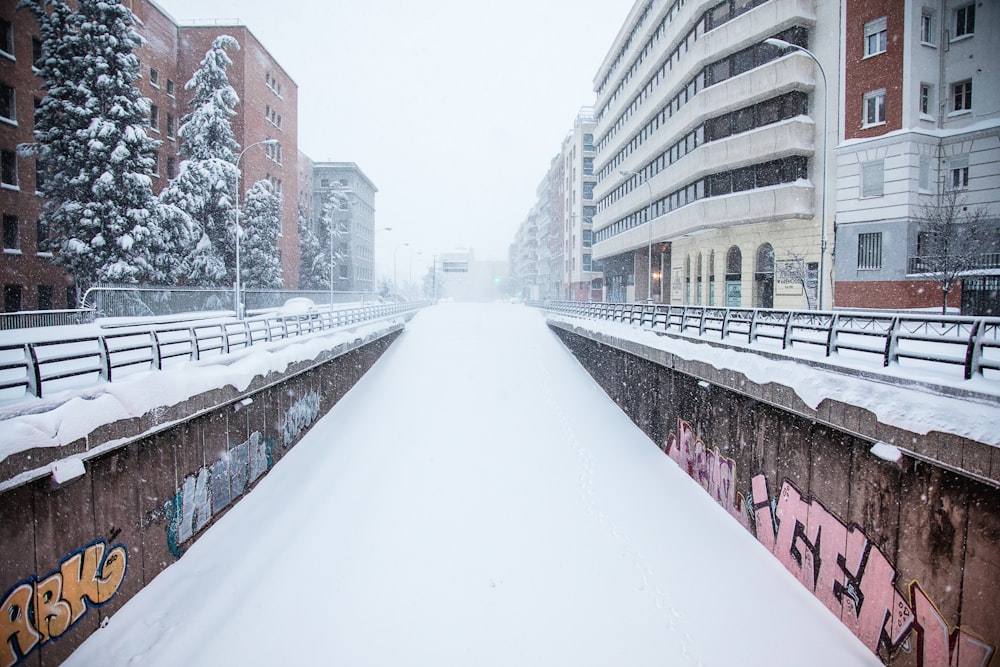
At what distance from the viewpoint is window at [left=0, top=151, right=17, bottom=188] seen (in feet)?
91.7

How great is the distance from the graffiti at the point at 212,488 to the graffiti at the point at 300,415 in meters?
1.79

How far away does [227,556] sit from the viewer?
32.4 ft

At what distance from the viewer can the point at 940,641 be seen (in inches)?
228

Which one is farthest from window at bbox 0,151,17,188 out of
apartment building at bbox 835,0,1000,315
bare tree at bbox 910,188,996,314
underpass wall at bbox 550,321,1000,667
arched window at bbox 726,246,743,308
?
apartment building at bbox 835,0,1000,315

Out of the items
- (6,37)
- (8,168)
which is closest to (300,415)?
(8,168)

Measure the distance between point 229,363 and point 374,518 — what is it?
440cm

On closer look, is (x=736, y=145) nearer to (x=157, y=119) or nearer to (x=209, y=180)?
(x=209, y=180)

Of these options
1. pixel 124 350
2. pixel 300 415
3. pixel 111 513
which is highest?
pixel 124 350

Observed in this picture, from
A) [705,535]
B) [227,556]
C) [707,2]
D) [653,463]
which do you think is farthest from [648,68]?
[227,556]

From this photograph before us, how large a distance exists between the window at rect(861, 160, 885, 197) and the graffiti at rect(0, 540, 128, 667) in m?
28.7

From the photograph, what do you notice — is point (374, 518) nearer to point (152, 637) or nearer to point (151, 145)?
point (152, 637)

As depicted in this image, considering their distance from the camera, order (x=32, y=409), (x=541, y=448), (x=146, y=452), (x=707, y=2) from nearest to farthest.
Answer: (x=32, y=409), (x=146, y=452), (x=541, y=448), (x=707, y=2)

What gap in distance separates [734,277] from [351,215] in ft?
207

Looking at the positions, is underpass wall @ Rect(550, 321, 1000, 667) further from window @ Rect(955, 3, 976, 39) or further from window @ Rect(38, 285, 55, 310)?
window @ Rect(38, 285, 55, 310)
